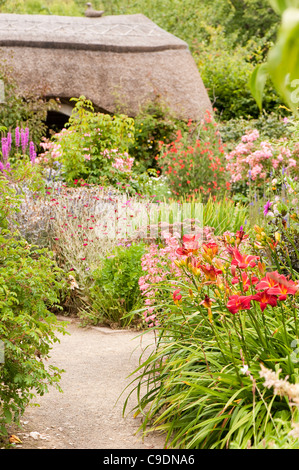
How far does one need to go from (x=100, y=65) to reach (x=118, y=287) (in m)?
8.62

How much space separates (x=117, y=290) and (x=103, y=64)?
873 cm

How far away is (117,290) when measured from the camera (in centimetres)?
536

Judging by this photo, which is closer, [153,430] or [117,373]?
[153,430]

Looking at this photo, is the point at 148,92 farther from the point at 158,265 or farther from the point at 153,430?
the point at 153,430

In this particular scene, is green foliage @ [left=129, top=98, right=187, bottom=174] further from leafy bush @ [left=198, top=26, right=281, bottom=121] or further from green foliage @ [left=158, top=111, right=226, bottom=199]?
leafy bush @ [left=198, top=26, right=281, bottom=121]

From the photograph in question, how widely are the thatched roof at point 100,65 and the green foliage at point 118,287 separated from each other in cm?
703

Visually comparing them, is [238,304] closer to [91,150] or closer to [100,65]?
[91,150]

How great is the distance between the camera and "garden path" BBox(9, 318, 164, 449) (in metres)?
2.94

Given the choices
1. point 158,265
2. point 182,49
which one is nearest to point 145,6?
point 182,49

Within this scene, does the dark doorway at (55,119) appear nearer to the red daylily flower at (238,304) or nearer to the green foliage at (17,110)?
the green foliage at (17,110)

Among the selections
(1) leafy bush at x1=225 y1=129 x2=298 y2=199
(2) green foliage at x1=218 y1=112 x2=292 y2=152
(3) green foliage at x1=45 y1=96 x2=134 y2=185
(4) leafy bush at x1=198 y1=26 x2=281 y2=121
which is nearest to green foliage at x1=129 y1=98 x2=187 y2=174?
(2) green foliage at x1=218 y1=112 x2=292 y2=152

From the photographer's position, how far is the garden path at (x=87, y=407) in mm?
2938

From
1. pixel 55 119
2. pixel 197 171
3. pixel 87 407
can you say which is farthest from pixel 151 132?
pixel 87 407

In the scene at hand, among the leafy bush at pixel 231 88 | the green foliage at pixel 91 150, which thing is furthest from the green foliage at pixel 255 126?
the green foliage at pixel 91 150
